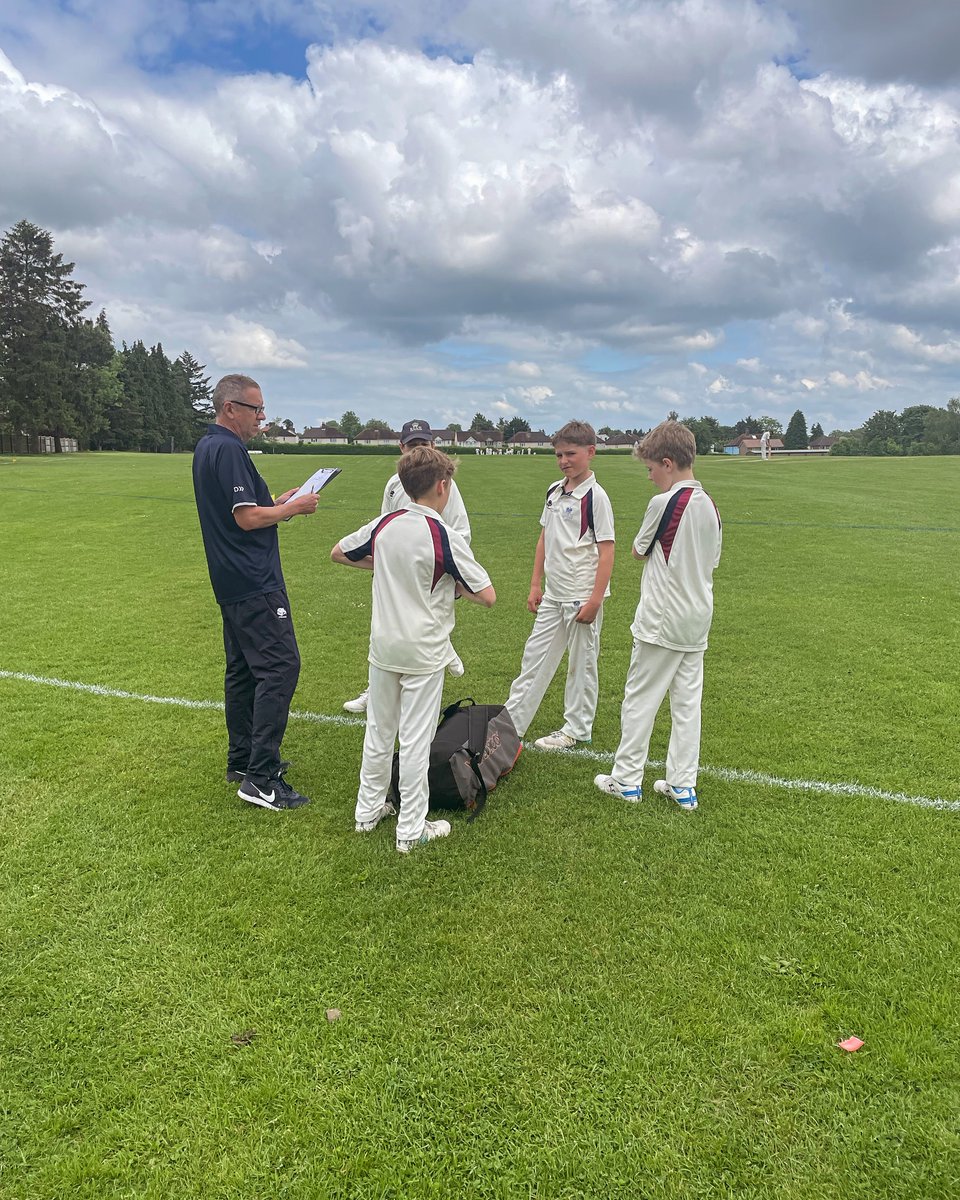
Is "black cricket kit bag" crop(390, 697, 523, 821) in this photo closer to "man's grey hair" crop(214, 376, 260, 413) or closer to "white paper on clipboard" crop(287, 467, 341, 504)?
"white paper on clipboard" crop(287, 467, 341, 504)

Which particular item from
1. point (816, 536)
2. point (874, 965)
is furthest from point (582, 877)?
point (816, 536)

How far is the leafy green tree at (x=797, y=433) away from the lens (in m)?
131

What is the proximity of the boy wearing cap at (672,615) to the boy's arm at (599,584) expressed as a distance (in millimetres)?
429

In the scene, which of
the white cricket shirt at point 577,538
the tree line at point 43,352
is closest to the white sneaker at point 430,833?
the white cricket shirt at point 577,538

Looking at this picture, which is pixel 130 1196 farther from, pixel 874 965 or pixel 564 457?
pixel 564 457

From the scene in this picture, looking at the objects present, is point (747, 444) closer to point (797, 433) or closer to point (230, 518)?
point (797, 433)

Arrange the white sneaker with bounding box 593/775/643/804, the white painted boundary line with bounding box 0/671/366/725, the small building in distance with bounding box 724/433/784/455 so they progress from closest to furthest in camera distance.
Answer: the white sneaker with bounding box 593/775/643/804
the white painted boundary line with bounding box 0/671/366/725
the small building in distance with bounding box 724/433/784/455

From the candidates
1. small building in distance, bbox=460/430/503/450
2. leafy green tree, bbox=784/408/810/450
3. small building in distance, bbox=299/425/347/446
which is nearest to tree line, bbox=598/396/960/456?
leafy green tree, bbox=784/408/810/450

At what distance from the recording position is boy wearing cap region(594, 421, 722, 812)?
429 centimetres

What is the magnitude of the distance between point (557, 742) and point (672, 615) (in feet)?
5.32

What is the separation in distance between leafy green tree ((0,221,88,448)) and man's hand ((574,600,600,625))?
6603 cm

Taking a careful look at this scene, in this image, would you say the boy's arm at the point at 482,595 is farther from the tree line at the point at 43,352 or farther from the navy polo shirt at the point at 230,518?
the tree line at the point at 43,352

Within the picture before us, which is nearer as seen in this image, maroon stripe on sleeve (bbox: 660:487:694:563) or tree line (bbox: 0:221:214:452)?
maroon stripe on sleeve (bbox: 660:487:694:563)

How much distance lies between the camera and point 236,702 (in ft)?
15.4
